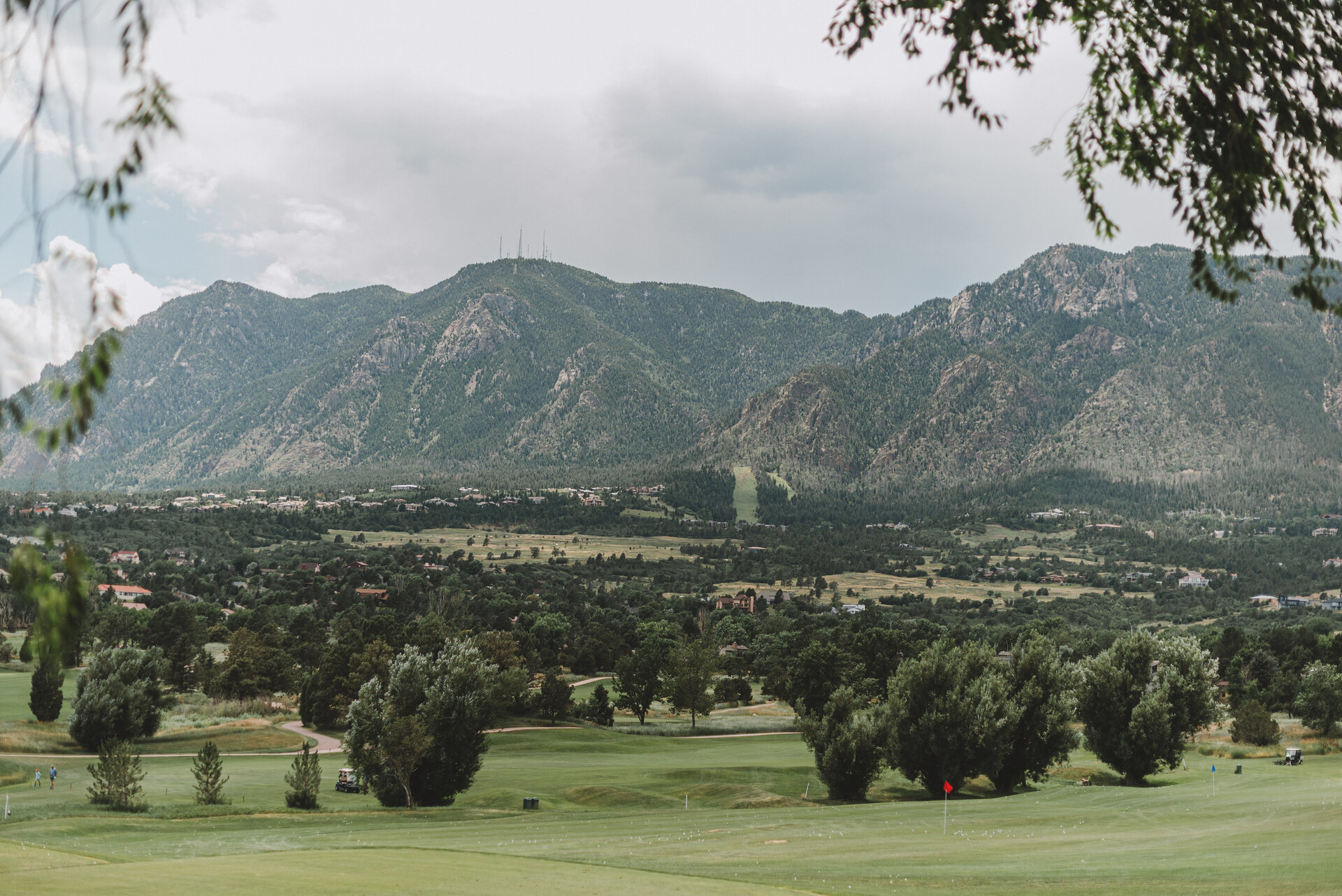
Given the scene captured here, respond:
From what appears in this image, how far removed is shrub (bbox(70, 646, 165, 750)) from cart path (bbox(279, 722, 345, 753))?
9744mm

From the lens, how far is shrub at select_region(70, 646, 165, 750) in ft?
173

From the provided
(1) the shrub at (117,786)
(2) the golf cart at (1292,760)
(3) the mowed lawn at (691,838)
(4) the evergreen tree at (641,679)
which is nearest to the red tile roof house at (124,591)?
(4) the evergreen tree at (641,679)

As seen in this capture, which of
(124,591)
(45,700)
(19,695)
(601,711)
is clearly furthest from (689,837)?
(124,591)

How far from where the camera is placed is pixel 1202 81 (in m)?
10.2

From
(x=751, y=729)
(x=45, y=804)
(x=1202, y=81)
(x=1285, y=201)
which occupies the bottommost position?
(x=751, y=729)

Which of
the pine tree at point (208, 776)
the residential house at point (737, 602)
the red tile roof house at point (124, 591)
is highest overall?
the red tile roof house at point (124, 591)

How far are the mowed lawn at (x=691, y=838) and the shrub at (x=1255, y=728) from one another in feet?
40.8

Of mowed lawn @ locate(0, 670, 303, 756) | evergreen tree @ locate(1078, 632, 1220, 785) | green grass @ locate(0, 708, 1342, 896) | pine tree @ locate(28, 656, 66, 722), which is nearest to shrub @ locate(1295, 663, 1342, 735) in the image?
green grass @ locate(0, 708, 1342, 896)

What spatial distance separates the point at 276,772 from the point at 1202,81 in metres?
50.3

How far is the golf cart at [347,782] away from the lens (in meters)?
45.0

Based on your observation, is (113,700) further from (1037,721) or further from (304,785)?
(1037,721)

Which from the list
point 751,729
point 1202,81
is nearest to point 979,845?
point 1202,81

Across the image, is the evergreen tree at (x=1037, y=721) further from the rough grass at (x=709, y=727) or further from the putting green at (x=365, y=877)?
the putting green at (x=365, y=877)

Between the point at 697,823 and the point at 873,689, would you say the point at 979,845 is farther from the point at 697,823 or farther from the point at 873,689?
the point at 873,689
